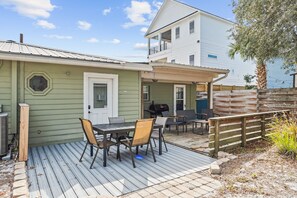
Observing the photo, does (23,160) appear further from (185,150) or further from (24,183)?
(185,150)

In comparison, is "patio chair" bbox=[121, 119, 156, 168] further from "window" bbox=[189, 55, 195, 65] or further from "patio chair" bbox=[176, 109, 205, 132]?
"window" bbox=[189, 55, 195, 65]

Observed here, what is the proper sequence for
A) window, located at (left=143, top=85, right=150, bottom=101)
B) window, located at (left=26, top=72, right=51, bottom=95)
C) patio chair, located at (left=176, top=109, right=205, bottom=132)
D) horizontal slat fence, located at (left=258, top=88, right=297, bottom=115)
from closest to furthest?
1. window, located at (left=26, top=72, right=51, bottom=95)
2. patio chair, located at (left=176, top=109, right=205, bottom=132)
3. horizontal slat fence, located at (left=258, top=88, right=297, bottom=115)
4. window, located at (left=143, top=85, right=150, bottom=101)

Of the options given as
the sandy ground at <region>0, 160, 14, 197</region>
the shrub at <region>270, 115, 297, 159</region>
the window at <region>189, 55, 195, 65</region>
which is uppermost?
the window at <region>189, 55, 195, 65</region>

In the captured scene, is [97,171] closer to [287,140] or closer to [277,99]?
[287,140]

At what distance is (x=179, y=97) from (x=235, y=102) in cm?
296

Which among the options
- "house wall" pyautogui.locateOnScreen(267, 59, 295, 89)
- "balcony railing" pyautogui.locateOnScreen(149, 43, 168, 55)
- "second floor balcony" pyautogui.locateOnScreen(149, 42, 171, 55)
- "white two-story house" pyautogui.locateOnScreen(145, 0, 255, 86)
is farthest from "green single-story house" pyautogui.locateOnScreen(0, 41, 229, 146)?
"house wall" pyautogui.locateOnScreen(267, 59, 295, 89)

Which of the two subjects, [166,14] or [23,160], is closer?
[23,160]

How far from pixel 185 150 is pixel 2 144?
4.22 metres

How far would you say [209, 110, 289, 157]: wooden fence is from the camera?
15.3 ft

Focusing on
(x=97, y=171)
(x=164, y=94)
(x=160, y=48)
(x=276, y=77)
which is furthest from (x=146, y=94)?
(x=276, y=77)

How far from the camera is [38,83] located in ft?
17.4

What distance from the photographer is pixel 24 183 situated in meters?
2.90

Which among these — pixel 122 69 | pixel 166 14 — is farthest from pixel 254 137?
pixel 166 14

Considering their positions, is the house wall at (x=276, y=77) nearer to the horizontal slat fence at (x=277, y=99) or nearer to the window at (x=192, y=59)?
the window at (x=192, y=59)
